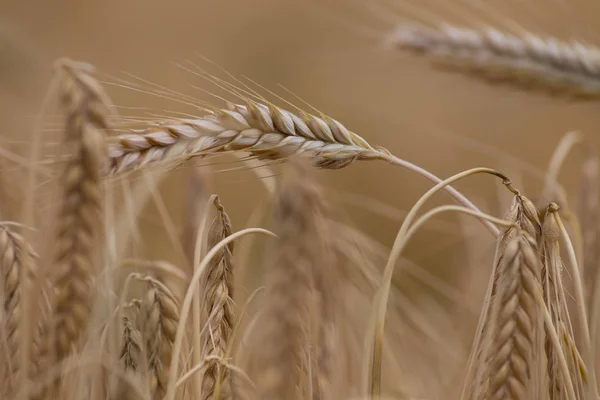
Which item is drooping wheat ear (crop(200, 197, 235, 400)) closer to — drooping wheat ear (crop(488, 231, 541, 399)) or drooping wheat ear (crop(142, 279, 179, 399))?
drooping wheat ear (crop(142, 279, 179, 399))

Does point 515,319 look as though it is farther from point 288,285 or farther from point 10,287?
point 10,287

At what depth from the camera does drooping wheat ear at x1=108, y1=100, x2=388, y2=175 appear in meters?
0.64

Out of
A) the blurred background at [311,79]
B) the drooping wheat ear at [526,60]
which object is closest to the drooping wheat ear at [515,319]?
the drooping wheat ear at [526,60]

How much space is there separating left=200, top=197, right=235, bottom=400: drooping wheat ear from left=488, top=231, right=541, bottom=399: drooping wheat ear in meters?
0.24

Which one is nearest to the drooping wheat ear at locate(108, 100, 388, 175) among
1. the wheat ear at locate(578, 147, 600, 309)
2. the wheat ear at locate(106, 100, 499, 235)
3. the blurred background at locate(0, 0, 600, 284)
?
the wheat ear at locate(106, 100, 499, 235)

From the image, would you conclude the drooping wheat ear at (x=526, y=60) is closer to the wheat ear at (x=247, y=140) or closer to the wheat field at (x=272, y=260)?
the wheat field at (x=272, y=260)

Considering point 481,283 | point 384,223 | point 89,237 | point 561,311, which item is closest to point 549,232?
point 561,311

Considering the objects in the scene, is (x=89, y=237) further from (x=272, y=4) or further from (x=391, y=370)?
(x=272, y=4)

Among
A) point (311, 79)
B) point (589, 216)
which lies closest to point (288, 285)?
point (589, 216)

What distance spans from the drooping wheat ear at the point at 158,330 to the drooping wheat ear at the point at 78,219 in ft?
0.45

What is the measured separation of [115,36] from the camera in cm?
379

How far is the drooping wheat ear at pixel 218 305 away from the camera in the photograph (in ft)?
2.21

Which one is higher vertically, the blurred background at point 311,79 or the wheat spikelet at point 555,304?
the blurred background at point 311,79

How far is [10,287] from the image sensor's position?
67cm
